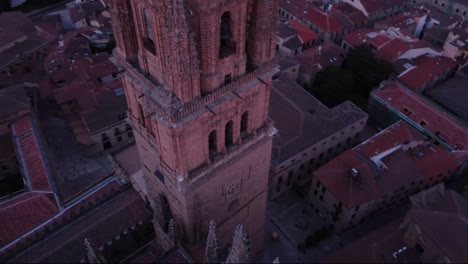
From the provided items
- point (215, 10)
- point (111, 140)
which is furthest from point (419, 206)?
point (111, 140)

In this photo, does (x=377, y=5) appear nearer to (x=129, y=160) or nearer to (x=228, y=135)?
(x=129, y=160)

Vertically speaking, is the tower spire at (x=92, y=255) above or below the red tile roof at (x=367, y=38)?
above

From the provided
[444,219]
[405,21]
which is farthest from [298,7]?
[444,219]

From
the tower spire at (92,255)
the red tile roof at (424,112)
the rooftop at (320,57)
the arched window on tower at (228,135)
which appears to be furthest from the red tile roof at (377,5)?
the tower spire at (92,255)

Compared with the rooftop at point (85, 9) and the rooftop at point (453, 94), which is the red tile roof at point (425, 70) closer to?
the rooftop at point (453, 94)

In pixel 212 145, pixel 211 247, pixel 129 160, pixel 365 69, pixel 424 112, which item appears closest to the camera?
pixel 212 145

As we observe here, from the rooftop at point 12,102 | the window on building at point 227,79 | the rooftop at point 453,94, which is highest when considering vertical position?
the window on building at point 227,79

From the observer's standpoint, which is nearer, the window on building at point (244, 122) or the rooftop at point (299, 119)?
the window on building at point (244, 122)
